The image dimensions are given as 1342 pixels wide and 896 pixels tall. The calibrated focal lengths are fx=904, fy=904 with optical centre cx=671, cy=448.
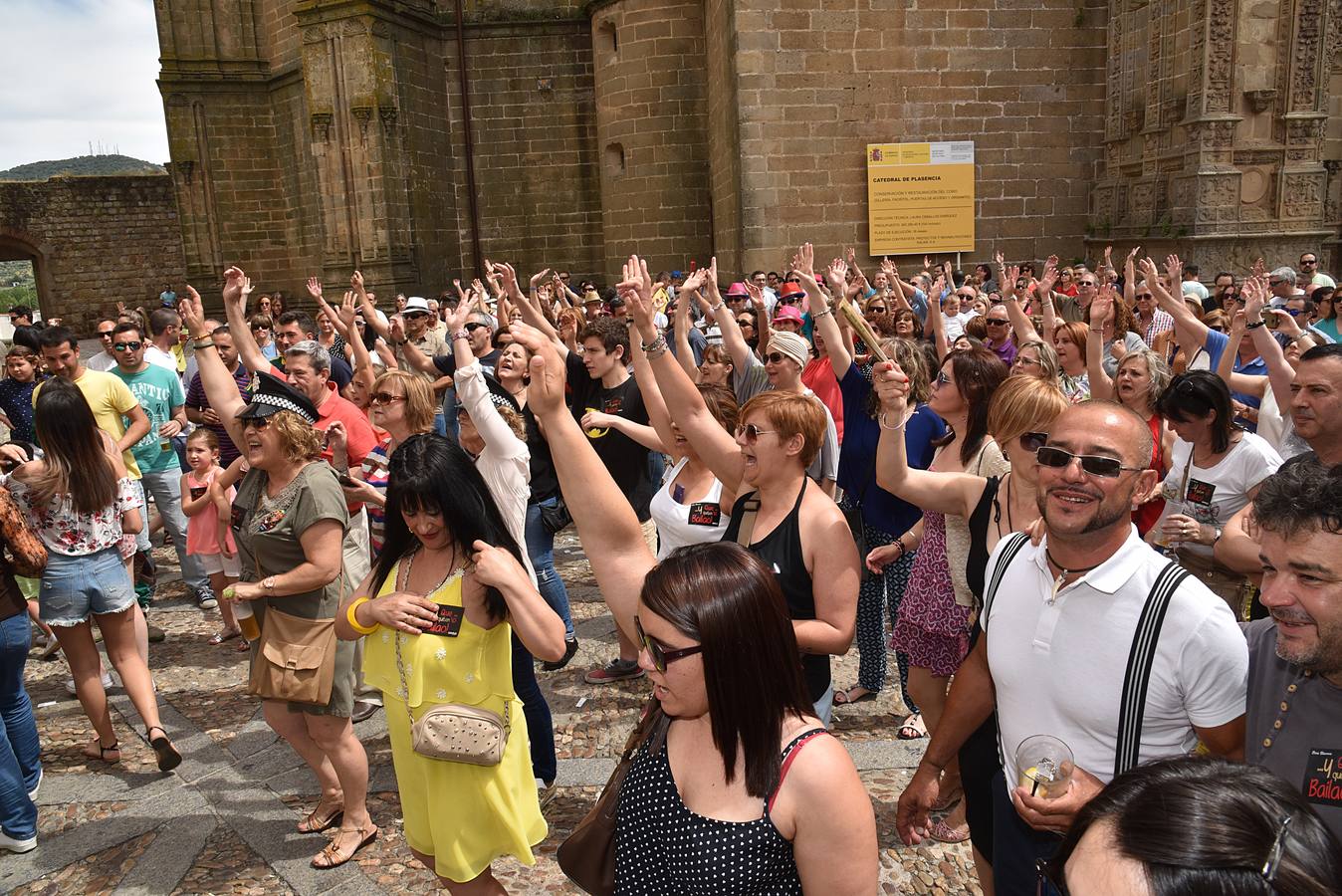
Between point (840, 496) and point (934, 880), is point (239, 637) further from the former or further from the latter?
point (934, 880)

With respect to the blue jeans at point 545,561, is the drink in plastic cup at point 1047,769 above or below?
above

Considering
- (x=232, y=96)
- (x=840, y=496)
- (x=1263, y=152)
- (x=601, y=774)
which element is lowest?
(x=601, y=774)

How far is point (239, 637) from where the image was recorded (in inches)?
239

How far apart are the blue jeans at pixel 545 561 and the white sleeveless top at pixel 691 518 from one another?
3.84ft

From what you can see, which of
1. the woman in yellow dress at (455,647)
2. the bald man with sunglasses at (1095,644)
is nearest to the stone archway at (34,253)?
the woman in yellow dress at (455,647)

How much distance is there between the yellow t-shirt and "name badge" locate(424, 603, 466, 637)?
439 cm

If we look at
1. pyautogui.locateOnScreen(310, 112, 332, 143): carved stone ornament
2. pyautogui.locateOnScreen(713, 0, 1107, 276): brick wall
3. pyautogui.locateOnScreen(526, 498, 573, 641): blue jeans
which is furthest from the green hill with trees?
pyautogui.locateOnScreen(526, 498, 573, 641): blue jeans

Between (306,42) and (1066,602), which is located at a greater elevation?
(306,42)

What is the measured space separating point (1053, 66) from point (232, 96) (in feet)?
60.6

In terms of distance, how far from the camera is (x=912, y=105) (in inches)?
580

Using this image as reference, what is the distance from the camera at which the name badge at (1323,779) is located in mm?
1582

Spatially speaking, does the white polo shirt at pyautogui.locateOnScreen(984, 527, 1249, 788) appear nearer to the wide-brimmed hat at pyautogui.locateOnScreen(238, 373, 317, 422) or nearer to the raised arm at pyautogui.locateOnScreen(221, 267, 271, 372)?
the wide-brimmed hat at pyautogui.locateOnScreen(238, 373, 317, 422)

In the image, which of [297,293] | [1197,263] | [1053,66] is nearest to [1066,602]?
[1197,263]

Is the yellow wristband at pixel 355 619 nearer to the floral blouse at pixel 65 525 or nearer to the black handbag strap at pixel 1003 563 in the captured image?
the black handbag strap at pixel 1003 563
